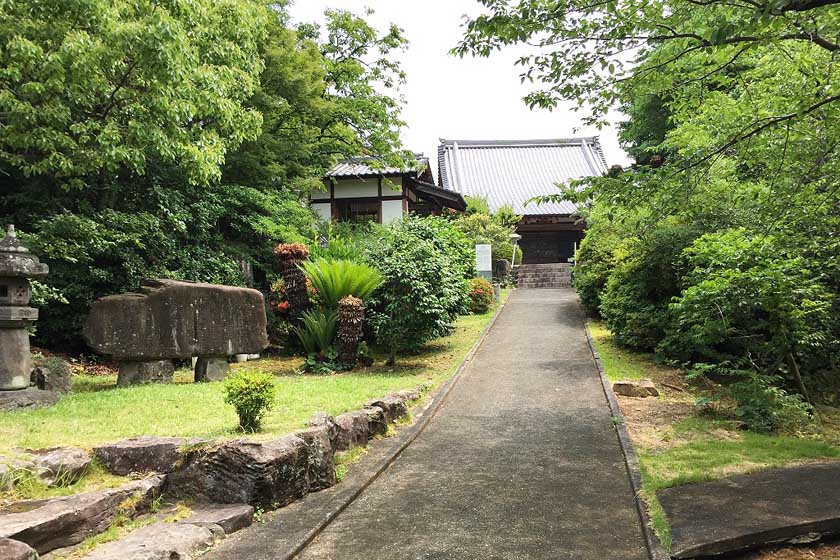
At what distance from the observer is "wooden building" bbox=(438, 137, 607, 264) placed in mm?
32281

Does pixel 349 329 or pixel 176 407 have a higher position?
pixel 349 329

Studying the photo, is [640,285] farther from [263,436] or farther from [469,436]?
[263,436]

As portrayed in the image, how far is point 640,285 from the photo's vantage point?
40.3 ft

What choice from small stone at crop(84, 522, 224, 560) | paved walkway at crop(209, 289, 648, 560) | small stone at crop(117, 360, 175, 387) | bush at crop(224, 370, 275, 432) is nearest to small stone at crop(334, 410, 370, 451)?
paved walkway at crop(209, 289, 648, 560)

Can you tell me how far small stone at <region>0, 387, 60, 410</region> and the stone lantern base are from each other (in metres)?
0.10

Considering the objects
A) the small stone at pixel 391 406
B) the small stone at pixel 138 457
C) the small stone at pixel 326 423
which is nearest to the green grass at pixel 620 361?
the small stone at pixel 391 406

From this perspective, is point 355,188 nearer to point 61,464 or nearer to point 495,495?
point 495,495

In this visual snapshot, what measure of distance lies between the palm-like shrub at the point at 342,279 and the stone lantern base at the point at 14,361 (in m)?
5.46

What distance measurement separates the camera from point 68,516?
3947 millimetres

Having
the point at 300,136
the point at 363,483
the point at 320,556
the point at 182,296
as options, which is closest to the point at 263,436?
the point at 363,483

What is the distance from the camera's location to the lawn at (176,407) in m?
5.55

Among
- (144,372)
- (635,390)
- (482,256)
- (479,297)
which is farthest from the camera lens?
(482,256)

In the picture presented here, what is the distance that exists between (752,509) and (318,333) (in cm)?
850

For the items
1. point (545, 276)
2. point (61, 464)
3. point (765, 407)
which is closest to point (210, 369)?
point (61, 464)
